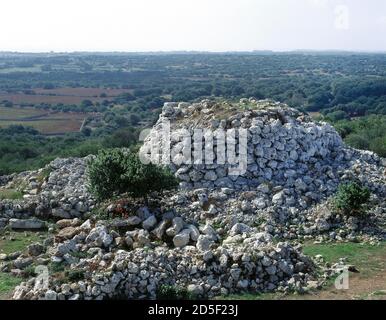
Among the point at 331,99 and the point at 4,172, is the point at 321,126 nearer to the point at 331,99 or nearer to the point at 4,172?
the point at 4,172

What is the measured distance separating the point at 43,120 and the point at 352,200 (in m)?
56.0

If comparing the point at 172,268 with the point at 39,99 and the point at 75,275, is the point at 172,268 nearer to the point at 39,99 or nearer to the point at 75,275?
the point at 75,275

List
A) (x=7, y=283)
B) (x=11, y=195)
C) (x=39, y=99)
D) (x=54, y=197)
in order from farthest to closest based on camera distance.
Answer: (x=39, y=99) < (x=11, y=195) < (x=54, y=197) < (x=7, y=283)

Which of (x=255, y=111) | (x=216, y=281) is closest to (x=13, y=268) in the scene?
(x=216, y=281)

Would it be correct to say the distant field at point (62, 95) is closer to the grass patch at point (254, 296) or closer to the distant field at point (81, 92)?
the distant field at point (81, 92)

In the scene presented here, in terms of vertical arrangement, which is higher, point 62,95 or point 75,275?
point 75,275

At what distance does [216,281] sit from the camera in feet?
37.4

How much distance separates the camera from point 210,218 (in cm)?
1506

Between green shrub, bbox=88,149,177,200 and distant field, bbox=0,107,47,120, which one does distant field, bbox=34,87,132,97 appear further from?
green shrub, bbox=88,149,177,200

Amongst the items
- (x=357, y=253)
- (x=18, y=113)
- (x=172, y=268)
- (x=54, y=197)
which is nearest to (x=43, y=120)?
(x=18, y=113)

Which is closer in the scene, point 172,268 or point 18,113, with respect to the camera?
point 172,268

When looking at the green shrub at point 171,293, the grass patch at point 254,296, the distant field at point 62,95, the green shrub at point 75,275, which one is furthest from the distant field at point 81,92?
the grass patch at point 254,296

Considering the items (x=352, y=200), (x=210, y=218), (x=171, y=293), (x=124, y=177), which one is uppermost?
(x=124, y=177)

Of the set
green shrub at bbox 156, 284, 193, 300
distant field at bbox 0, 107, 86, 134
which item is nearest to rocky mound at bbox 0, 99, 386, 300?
green shrub at bbox 156, 284, 193, 300
